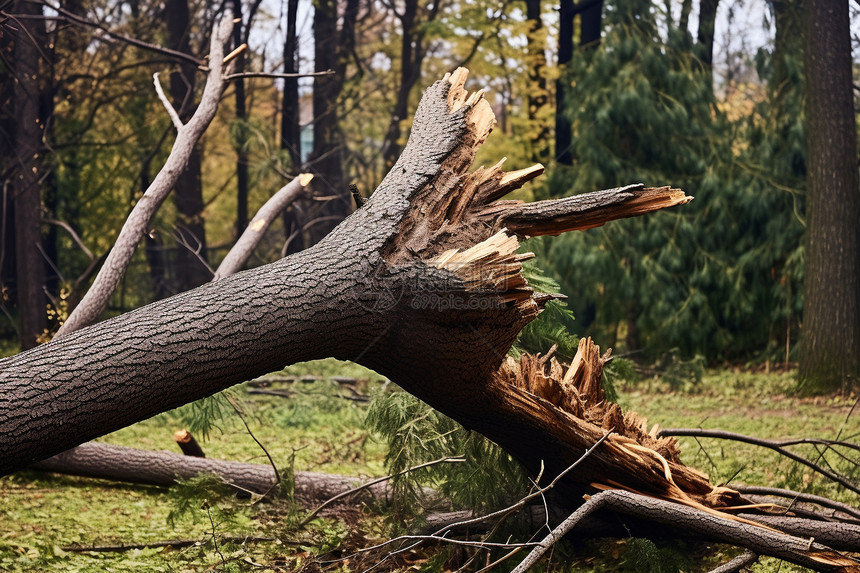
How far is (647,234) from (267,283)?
8.13 meters

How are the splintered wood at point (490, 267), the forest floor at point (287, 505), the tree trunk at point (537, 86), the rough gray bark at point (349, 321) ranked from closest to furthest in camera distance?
the rough gray bark at point (349, 321) → the splintered wood at point (490, 267) → the forest floor at point (287, 505) → the tree trunk at point (537, 86)

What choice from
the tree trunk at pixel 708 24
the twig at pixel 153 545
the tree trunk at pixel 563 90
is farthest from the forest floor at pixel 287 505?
the tree trunk at pixel 708 24

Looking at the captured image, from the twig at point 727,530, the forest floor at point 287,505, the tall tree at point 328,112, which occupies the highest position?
the tall tree at point 328,112

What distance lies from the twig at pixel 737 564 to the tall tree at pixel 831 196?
5449 mm

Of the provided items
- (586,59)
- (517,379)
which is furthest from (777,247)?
(517,379)

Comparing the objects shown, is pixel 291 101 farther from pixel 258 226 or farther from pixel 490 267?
pixel 490 267

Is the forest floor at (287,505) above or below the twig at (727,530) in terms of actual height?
below

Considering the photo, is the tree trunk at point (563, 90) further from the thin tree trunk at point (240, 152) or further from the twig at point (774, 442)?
the twig at point (774, 442)

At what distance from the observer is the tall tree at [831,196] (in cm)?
797

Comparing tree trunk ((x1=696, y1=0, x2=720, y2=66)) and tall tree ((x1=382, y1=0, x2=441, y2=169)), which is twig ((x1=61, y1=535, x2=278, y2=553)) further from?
tall tree ((x1=382, y1=0, x2=441, y2=169))

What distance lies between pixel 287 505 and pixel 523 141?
9693mm

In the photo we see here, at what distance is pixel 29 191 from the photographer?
10.1 meters

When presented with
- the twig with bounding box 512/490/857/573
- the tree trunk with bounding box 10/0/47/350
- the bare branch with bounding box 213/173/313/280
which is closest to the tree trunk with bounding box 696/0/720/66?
the bare branch with bounding box 213/173/313/280

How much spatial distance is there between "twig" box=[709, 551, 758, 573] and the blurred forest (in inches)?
119
